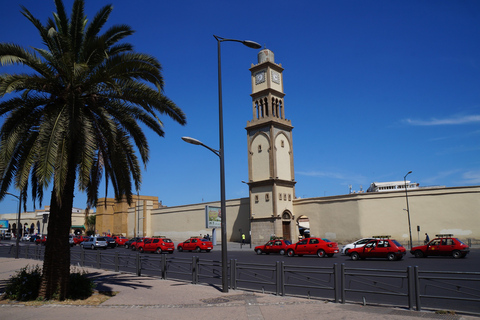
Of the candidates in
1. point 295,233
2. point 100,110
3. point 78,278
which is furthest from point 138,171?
point 295,233

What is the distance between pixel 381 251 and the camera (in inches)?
999

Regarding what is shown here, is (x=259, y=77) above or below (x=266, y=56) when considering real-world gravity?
below

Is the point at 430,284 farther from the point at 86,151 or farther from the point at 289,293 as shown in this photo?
the point at 86,151

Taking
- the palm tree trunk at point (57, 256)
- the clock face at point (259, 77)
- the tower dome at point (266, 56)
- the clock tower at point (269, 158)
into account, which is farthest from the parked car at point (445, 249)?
the tower dome at point (266, 56)

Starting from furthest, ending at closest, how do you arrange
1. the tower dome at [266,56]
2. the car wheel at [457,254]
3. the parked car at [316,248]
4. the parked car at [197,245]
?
the tower dome at [266,56] < the parked car at [197,245] < the parked car at [316,248] < the car wheel at [457,254]

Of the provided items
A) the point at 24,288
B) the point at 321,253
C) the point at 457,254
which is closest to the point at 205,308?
the point at 24,288

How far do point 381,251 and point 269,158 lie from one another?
24.9 m

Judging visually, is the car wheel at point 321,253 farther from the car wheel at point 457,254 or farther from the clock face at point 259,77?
the clock face at point 259,77

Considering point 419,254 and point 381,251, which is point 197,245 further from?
point 419,254

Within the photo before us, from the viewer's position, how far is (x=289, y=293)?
12836 millimetres

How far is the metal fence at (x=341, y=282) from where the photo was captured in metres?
9.73

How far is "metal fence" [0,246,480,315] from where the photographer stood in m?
9.73

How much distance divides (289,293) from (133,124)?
804cm

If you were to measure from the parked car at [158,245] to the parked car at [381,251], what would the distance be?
1881 cm
